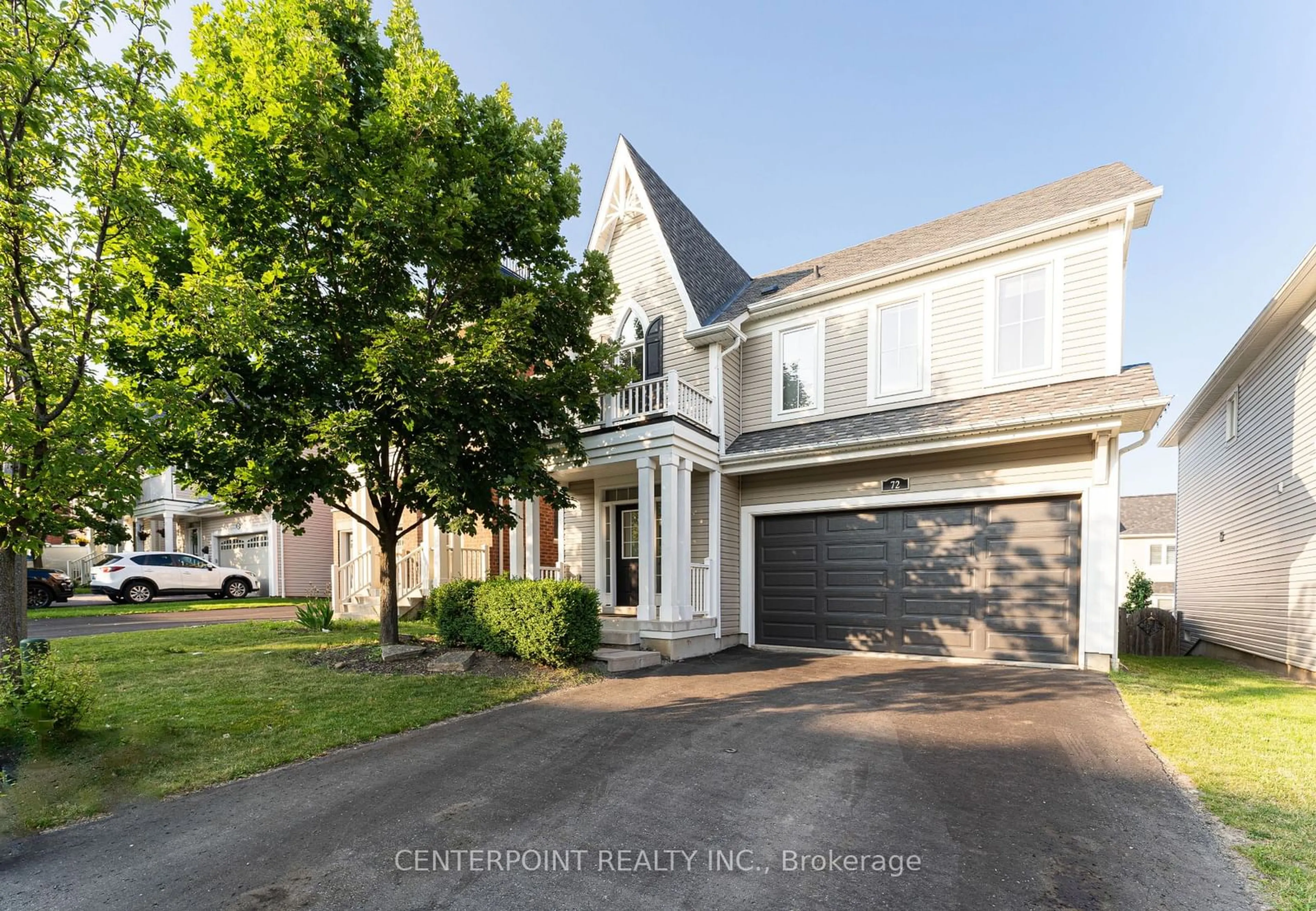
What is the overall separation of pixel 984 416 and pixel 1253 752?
16.8 feet

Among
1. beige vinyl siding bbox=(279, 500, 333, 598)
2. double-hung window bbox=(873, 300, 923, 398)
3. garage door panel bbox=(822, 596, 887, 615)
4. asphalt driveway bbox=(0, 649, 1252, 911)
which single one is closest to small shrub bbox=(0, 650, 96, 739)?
asphalt driveway bbox=(0, 649, 1252, 911)

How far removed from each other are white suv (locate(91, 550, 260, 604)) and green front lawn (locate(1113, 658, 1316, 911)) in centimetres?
2579

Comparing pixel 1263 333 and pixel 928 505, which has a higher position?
pixel 1263 333

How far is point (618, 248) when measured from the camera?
1302 cm

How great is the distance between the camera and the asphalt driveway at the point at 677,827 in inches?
119

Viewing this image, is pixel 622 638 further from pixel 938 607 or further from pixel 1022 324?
pixel 1022 324

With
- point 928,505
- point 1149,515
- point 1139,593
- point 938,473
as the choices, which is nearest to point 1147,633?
point 1139,593

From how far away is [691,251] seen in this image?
42.7ft

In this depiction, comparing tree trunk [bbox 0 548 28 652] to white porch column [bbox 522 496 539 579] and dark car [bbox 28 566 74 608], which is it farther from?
dark car [bbox 28 566 74 608]

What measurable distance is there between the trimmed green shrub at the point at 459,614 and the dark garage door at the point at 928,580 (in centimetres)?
533

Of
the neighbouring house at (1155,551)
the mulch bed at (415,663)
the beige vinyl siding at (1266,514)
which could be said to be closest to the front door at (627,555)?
the mulch bed at (415,663)

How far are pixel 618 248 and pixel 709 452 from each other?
5461 mm

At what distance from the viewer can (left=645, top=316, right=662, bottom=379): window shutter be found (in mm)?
12234

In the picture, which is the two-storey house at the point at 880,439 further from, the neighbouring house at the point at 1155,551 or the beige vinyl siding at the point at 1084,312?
the neighbouring house at the point at 1155,551
